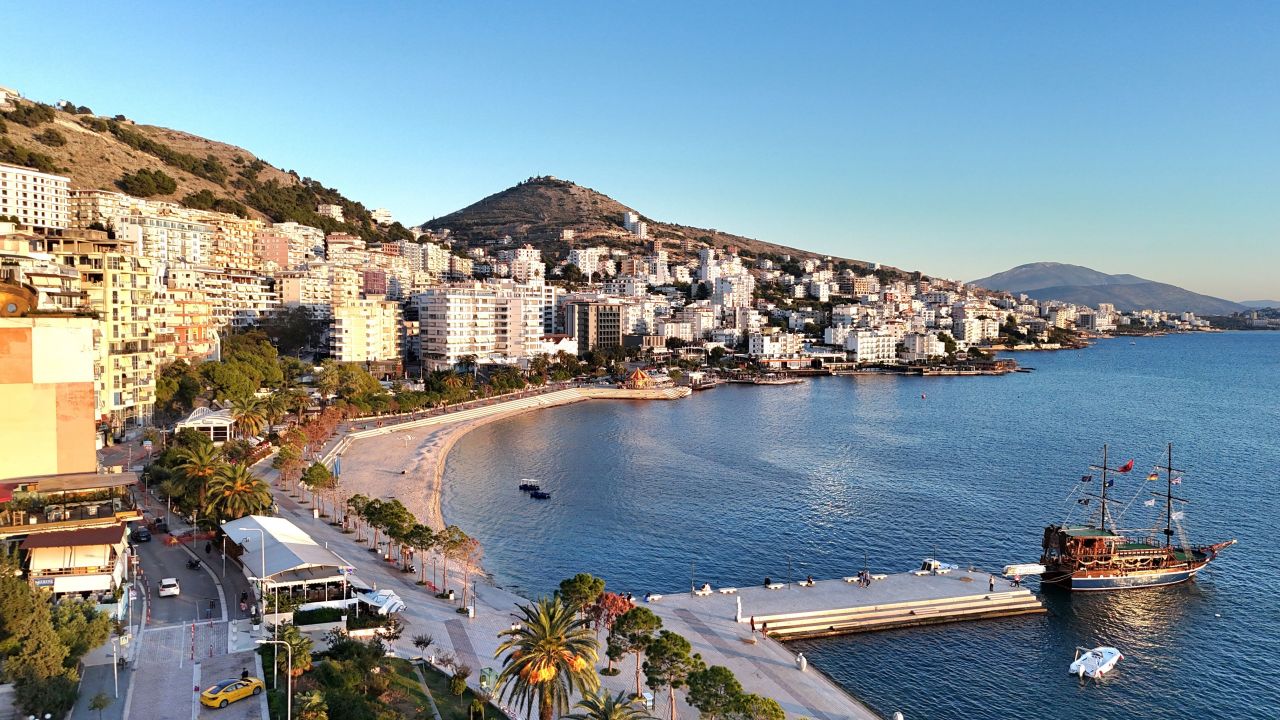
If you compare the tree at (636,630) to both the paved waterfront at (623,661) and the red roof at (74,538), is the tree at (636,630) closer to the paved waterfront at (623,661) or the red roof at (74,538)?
the paved waterfront at (623,661)

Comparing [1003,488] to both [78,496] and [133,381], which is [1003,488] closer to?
[78,496]

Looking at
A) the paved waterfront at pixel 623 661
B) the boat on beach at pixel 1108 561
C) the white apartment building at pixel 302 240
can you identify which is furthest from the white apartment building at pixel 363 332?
the boat on beach at pixel 1108 561

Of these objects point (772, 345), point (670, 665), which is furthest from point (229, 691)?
point (772, 345)

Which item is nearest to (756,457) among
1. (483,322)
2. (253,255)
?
(483,322)

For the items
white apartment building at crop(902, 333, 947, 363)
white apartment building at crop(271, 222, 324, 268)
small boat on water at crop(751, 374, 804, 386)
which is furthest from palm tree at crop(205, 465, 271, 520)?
white apartment building at crop(902, 333, 947, 363)

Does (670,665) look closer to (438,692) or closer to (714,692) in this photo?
(714,692)
